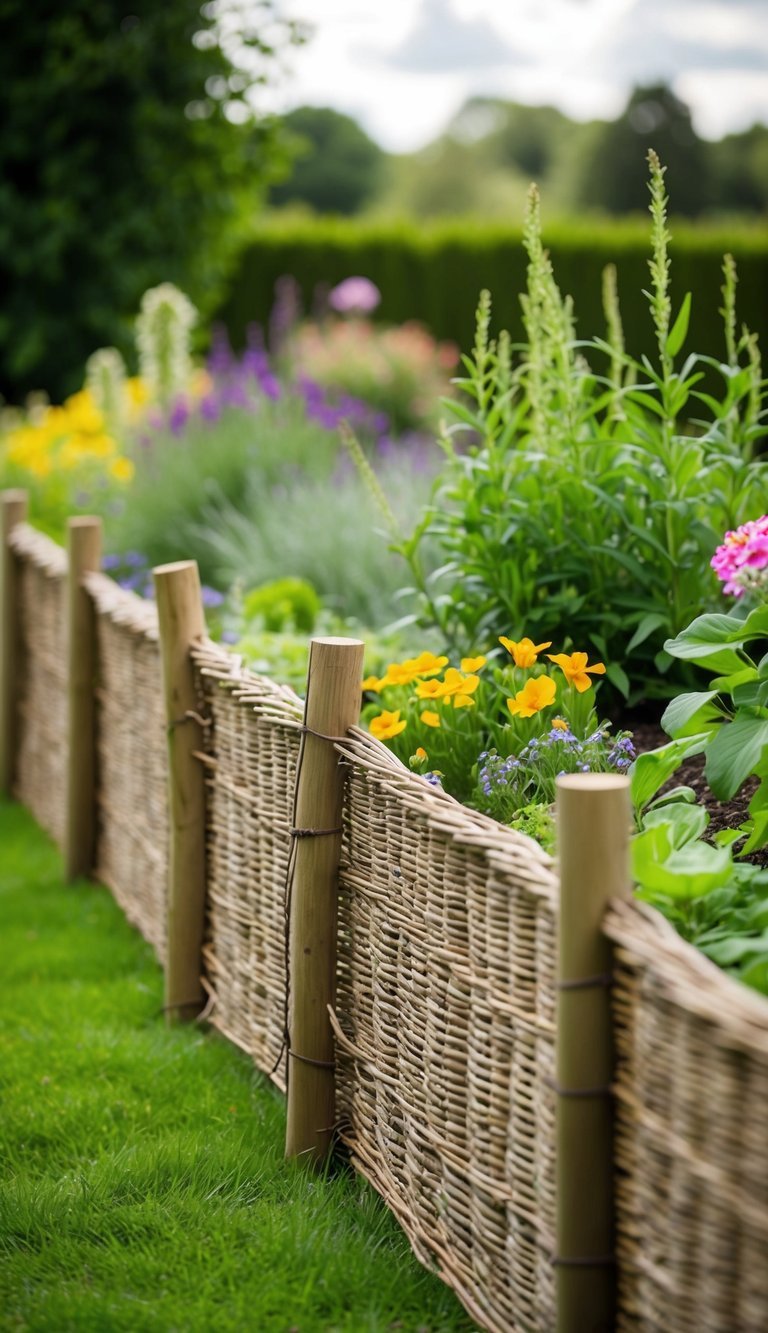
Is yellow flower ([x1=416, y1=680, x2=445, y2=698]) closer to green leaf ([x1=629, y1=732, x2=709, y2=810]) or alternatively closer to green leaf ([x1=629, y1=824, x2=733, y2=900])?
green leaf ([x1=629, y1=732, x2=709, y2=810])

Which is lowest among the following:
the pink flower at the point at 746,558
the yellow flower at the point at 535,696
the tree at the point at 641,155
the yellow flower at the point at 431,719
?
the yellow flower at the point at 431,719

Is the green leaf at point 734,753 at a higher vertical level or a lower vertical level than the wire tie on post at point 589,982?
higher

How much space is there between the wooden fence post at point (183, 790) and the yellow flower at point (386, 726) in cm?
71

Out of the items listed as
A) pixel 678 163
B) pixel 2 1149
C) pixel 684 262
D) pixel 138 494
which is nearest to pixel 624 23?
pixel 678 163

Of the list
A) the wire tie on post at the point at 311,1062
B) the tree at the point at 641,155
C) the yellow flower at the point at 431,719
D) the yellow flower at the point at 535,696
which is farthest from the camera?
the tree at the point at 641,155

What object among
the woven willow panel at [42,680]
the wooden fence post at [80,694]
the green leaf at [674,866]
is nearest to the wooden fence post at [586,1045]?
the green leaf at [674,866]

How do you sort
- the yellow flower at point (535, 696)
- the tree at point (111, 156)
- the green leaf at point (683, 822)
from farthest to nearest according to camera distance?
the tree at point (111, 156) → the yellow flower at point (535, 696) → the green leaf at point (683, 822)

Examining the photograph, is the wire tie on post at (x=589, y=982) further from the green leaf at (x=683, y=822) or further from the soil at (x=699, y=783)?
the soil at (x=699, y=783)

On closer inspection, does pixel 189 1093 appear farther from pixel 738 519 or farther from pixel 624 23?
pixel 624 23

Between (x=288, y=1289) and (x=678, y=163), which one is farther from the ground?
(x=678, y=163)

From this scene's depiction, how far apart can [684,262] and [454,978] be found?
12065 mm

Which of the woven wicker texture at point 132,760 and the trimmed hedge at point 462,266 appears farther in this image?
the trimmed hedge at point 462,266

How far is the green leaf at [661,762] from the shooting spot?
2066mm

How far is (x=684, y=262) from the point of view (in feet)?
42.0
